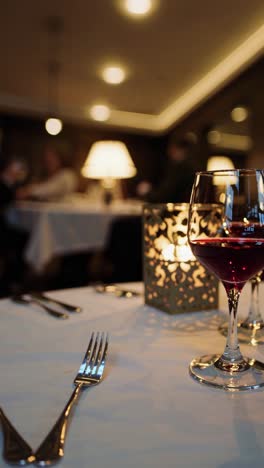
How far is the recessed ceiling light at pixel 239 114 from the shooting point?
617 cm

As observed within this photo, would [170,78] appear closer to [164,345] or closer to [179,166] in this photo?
[179,166]

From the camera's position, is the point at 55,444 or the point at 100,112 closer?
the point at 55,444

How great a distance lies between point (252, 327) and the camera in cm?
63

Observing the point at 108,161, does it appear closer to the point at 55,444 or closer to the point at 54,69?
the point at 55,444

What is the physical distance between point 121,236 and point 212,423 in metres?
2.95

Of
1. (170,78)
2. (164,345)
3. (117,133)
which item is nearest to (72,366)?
(164,345)

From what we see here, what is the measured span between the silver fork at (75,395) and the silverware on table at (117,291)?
0.24 meters

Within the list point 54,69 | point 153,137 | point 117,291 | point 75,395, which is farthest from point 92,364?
point 153,137

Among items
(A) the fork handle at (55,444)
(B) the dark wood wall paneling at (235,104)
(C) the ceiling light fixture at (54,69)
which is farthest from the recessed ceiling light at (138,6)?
(A) the fork handle at (55,444)

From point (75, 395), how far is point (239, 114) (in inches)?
263

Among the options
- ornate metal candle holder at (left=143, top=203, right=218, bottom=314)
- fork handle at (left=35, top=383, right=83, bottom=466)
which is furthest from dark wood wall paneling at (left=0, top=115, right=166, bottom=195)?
fork handle at (left=35, top=383, right=83, bottom=466)

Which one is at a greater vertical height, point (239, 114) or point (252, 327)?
point (239, 114)

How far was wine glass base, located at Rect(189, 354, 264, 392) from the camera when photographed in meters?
0.43

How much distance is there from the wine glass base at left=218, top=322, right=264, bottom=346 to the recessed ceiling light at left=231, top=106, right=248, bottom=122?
5.89 m
